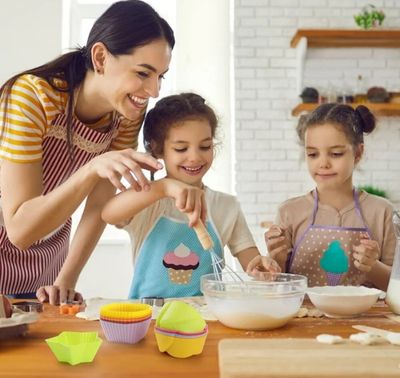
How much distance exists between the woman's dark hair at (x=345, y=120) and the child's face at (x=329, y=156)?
0.10 feet

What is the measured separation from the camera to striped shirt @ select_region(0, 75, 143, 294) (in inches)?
55.3

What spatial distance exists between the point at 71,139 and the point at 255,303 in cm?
77

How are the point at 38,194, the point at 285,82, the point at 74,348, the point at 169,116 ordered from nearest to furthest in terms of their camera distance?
the point at 74,348, the point at 38,194, the point at 169,116, the point at 285,82

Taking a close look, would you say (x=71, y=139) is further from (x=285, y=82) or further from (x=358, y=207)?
(x=285, y=82)

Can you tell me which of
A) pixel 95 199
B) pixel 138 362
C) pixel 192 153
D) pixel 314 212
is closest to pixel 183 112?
pixel 192 153

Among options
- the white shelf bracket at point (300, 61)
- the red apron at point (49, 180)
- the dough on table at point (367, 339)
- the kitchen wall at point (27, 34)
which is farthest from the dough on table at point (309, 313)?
the kitchen wall at point (27, 34)

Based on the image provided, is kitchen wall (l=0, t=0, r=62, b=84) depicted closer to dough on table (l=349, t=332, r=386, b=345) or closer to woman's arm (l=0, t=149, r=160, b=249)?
woman's arm (l=0, t=149, r=160, b=249)

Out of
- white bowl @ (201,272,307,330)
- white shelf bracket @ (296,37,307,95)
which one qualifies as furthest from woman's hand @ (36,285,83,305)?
white shelf bracket @ (296,37,307,95)

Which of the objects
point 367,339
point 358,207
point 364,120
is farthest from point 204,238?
point 364,120

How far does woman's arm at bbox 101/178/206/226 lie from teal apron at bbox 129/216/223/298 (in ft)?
0.54

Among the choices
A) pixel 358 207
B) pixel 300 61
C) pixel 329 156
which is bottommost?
pixel 358 207

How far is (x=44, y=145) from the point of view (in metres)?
1.56

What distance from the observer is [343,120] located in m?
1.97

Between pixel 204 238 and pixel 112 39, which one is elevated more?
pixel 112 39
